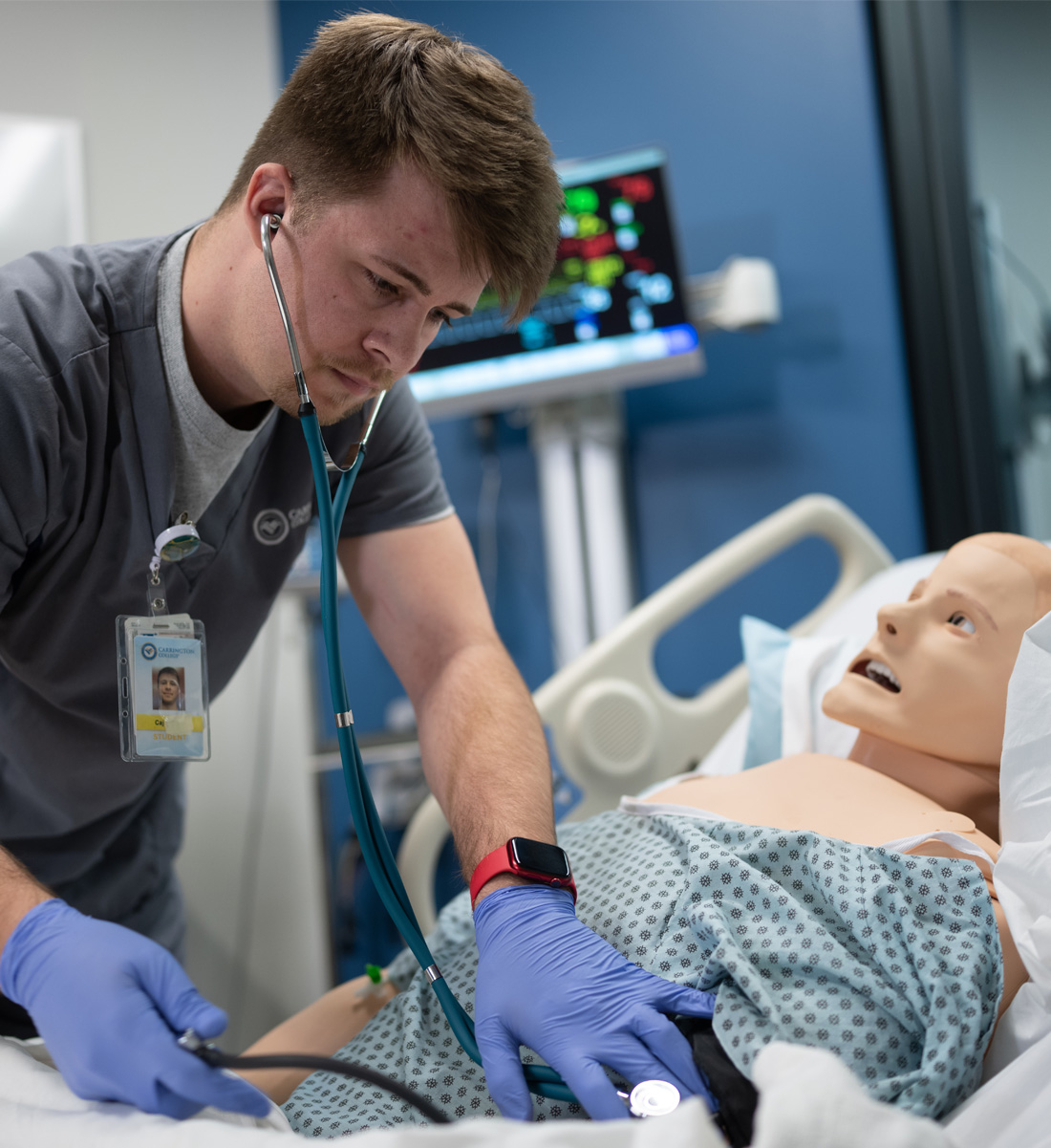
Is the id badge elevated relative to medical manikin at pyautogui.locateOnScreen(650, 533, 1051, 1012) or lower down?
elevated

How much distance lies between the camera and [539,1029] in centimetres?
94

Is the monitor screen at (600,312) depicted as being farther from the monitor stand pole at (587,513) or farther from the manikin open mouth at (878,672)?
the manikin open mouth at (878,672)

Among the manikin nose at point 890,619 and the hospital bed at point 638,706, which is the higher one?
the manikin nose at point 890,619

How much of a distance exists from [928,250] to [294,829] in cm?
227

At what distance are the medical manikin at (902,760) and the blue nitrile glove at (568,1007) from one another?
136mm

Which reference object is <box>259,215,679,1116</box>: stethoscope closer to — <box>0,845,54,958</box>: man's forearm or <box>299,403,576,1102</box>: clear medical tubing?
<box>299,403,576,1102</box>: clear medical tubing

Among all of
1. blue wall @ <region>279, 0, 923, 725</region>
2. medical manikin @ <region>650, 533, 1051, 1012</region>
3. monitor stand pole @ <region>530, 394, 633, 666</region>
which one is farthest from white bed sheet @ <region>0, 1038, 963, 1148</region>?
blue wall @ <region>279, 0, 923, 725</region>

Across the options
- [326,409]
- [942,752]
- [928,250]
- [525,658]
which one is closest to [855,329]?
[928,250]

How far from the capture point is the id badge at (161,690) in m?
1.11

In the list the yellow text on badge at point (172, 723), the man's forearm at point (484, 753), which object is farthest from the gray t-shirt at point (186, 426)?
the man's forearm at point (484, 753)

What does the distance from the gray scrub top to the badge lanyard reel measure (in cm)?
9

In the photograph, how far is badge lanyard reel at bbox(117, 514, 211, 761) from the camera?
3.63ft

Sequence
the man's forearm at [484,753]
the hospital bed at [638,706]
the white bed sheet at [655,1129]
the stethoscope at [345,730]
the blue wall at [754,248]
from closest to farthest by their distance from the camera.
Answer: the white bed sheet at [655,1129], the stethoscope at [345,730], the man's forearm at [484,753], the hospital bed at [638,706], the blue wall at [754,248]

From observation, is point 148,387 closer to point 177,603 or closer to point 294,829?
point 177,603
